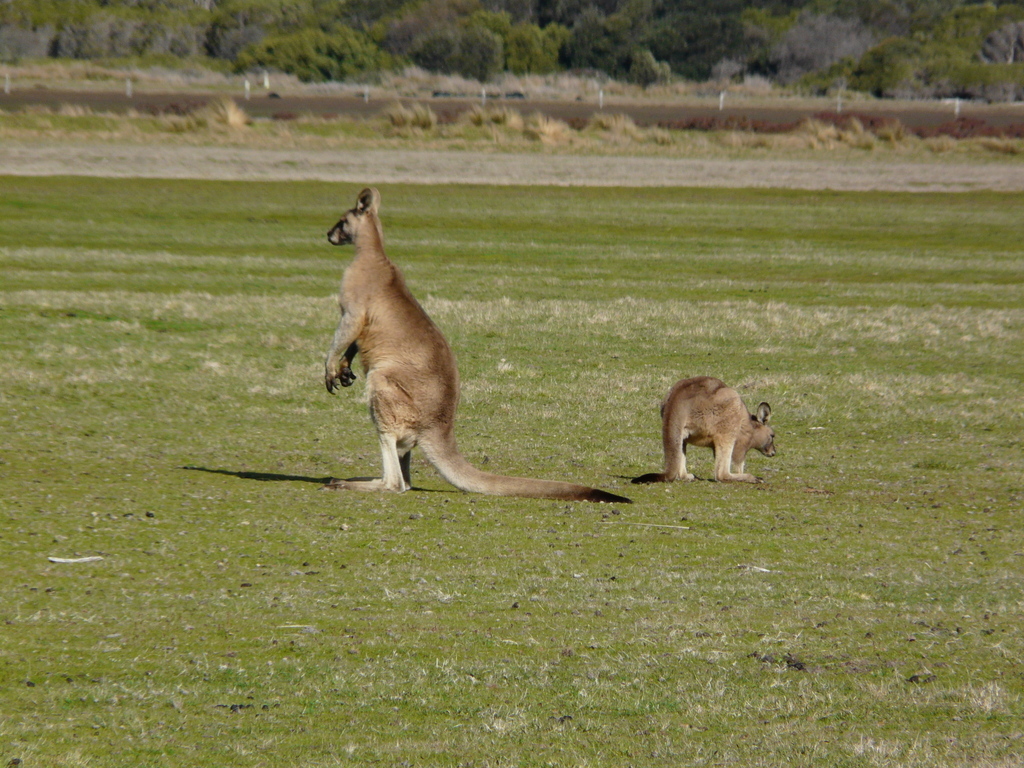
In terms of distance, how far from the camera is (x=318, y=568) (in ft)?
22.4

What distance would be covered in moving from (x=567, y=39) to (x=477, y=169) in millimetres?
56850

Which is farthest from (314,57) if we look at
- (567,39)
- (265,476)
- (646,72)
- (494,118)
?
(265,476)

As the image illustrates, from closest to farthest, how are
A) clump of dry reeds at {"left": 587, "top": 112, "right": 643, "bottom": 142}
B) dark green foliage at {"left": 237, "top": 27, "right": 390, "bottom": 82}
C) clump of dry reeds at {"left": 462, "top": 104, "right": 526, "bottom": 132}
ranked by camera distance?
clump of dry reeds at {"left": 462, "top": 104, "right": 526, "bottom": 132} < clump of dry reeds at {"left": 587, "top": 112, "right": 643, "bottom": 142} < dark green foliage at {"left": 237, "top": 27, "right": 390, "bottom": 82}

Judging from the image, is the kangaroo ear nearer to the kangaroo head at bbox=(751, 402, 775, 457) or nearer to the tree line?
the kangaroo head at bbox=(751, 402, 775, 457)

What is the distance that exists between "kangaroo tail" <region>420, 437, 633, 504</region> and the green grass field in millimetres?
160

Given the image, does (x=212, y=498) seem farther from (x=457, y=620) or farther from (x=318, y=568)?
(x=457, y=620)

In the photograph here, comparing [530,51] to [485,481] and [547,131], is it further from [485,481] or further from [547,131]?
[485,481]

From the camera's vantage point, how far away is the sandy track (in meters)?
35.3

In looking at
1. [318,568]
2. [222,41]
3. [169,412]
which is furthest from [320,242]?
[222,41]

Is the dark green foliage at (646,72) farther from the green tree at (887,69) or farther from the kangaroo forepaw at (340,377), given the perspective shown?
the kangaroo forepaw at (340,377)

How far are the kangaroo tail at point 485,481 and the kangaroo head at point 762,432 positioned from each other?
234 centimetres

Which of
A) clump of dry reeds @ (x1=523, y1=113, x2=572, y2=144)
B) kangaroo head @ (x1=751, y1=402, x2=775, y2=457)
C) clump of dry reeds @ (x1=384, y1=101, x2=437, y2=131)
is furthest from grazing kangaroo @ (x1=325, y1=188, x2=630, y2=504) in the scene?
clump of dry reeds @ (x1=384, y1=101, x2=437, y2=131)

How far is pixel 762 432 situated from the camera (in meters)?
10.6

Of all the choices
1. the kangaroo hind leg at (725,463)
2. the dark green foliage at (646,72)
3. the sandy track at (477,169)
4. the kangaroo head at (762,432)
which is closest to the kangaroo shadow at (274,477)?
the kangaroo hind leg at (725,463)
